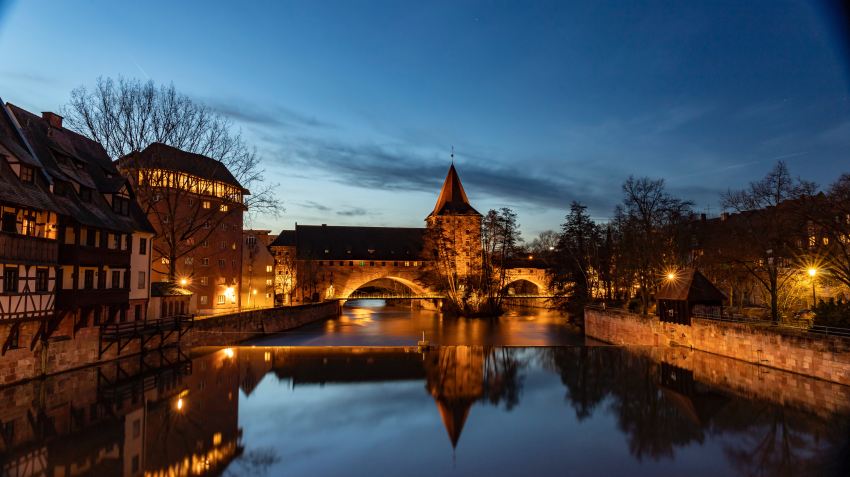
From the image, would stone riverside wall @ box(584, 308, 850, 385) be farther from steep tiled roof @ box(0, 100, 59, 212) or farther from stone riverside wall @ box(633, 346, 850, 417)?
steep tiled roof @ box(0, 100, 59, 212)

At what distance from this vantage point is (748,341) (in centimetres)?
1838

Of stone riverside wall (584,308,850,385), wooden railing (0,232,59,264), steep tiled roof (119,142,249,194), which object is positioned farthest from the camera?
steep tiled roof (119,142,249,194)

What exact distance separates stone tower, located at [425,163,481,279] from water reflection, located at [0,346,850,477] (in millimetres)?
27167

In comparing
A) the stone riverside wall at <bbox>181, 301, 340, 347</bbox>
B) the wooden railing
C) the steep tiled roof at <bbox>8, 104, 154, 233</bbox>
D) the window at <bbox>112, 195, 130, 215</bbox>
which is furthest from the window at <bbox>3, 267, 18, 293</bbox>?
the stone riverside wall at <bbox>181, 301, 340, 347</bbox>

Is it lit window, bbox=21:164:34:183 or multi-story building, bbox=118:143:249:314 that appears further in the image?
multi-story building, bbox=118:143:249:314

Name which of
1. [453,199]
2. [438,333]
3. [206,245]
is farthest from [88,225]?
[453,199]

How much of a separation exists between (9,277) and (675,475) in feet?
51.0

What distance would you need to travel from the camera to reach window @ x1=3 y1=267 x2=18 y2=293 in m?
13.2

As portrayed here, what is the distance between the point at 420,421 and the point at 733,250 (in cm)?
1739

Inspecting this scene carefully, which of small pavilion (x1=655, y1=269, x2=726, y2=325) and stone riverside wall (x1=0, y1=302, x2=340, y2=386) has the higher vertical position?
small pavilion (x1=655, y1=269, x2=726, y2=325)

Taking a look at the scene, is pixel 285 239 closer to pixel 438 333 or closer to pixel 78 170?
pixel 438 333

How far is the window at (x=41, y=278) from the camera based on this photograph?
14.4 metres

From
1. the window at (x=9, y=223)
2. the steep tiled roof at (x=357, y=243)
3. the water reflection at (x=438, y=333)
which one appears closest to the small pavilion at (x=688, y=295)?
the water reflection at (x=438, y=333)

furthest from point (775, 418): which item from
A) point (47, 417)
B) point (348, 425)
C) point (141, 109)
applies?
point (141, 109)
